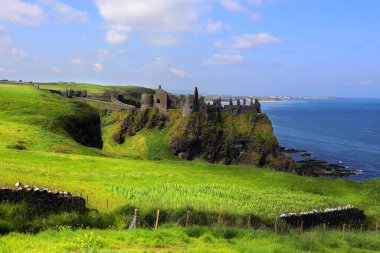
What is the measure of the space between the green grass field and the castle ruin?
34.5m

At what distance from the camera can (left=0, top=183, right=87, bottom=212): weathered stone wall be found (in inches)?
898

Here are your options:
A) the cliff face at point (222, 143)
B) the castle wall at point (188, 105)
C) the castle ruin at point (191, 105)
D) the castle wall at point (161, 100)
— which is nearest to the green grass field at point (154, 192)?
the cliff face at point (222, 143)

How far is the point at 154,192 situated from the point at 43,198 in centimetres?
1643

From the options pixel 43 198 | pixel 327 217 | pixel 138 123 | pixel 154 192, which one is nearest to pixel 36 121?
pixel 138 123

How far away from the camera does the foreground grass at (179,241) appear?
17108 mm

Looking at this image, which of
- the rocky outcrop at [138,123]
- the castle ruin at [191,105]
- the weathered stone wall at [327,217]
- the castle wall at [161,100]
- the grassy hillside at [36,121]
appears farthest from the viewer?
the castle wall at [161,100]

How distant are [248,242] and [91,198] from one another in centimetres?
1602

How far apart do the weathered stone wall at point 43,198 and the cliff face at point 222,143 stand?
86452mm

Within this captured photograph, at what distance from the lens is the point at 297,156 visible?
143000 mm

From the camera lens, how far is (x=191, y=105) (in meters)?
118

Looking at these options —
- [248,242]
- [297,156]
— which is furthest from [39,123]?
[297,156]

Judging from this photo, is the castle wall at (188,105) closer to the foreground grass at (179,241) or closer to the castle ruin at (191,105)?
the castle ruin at (191,105)

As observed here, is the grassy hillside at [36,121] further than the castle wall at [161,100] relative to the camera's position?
No

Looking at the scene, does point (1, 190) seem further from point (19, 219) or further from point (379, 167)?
point (379, 167)
